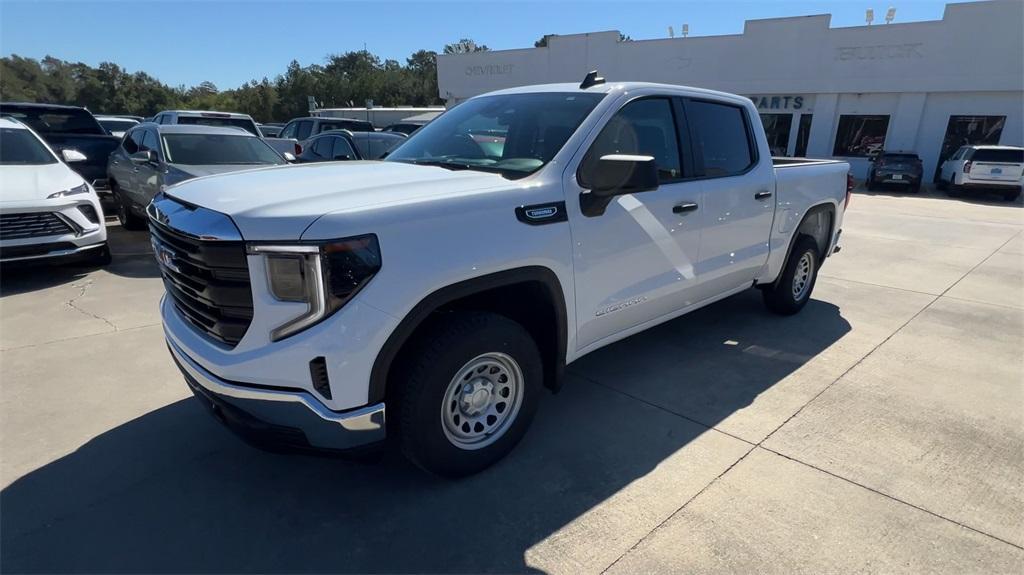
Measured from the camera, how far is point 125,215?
9234mm

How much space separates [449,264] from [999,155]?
71.5ft

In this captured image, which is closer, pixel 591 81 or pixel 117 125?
pixel 591 81

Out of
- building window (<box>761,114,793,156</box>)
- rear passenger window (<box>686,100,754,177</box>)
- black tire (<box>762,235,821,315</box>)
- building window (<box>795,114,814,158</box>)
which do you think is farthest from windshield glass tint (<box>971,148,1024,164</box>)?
rear passenger window (<box>686,100,754,177</box>)

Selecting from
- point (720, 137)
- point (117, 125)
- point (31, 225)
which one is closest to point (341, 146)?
point (31, 225)

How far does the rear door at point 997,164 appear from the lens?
16.9 meters

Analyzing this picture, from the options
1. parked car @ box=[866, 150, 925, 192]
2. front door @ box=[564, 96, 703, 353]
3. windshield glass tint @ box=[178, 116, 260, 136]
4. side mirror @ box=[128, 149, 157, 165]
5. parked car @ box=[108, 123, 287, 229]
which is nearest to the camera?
front door @ box=[564, 96, 703, 353]

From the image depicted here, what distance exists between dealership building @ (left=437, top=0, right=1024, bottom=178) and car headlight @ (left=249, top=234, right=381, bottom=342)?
84.2ft

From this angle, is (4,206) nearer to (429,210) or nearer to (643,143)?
(429,210)

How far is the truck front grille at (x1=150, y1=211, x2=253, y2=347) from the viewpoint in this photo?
226 cm

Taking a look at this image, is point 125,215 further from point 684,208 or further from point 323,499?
point 684,208

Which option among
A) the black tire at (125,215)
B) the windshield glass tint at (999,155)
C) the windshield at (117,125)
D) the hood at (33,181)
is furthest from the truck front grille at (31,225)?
the windshield glass tint at (999,155)

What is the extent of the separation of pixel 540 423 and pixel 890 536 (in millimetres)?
1805

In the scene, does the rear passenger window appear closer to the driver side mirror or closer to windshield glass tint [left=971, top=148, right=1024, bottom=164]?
the driver side mirror

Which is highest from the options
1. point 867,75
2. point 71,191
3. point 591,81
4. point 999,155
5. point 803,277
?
point 867,75
